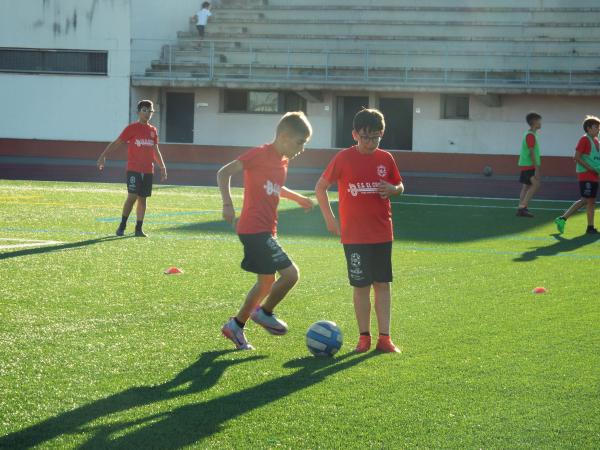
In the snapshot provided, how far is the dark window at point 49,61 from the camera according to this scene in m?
41.2

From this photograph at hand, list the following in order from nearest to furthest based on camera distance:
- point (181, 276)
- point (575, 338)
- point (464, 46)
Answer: point (575, 338)
point (181, 276)
point (464, 46)

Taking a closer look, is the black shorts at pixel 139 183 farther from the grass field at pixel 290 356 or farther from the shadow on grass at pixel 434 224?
the shadow on grass at pixel 434 224

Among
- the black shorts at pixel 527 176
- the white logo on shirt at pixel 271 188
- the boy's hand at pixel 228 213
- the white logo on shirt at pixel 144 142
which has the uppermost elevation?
the white logo on shirt at pixel 144 142

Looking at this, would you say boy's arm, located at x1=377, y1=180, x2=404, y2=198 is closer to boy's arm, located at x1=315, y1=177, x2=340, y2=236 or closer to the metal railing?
boy's arm, located at x1=315, y1=177, x2=340, y2=236

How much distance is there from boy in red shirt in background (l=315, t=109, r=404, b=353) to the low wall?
2119cm

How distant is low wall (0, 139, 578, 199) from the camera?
3136 centimetres

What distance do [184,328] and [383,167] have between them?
6.74ft

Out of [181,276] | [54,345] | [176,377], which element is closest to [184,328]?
[54,345]

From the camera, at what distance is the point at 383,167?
7.58 m

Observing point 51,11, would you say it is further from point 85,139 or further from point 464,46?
point 464,46

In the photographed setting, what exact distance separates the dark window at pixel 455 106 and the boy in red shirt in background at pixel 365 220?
31493 millimetres

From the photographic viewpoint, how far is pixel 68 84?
4131 centimetres

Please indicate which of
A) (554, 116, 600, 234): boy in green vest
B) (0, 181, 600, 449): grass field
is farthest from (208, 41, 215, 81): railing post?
(0, 181, 600, 449): grass field

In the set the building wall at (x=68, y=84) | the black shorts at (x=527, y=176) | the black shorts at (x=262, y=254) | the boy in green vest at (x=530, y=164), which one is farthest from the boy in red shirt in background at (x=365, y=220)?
the building wall at (x=68, y=84)
